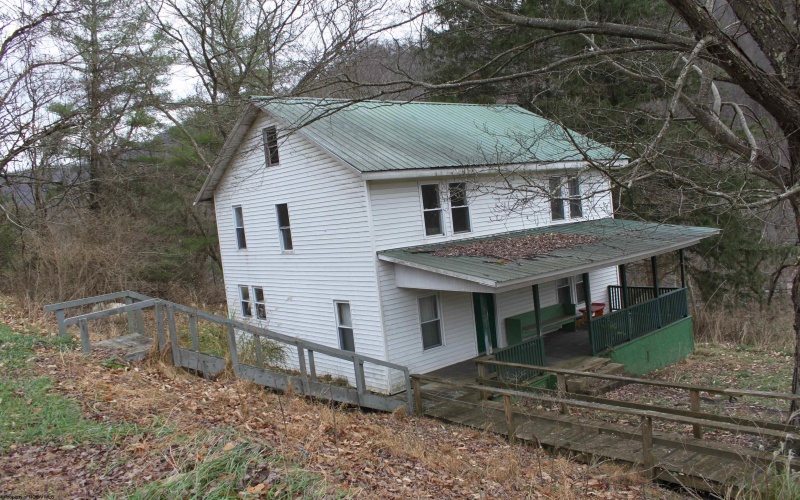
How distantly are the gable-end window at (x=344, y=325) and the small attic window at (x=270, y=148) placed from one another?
15.2 ft

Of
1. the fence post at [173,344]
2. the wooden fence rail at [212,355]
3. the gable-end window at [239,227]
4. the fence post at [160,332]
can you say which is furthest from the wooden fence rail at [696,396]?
the gable-end window at [239,227]

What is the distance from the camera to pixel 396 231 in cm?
1388

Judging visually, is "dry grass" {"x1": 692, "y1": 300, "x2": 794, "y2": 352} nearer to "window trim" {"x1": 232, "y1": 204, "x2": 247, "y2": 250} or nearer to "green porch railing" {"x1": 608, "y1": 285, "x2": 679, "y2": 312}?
"green porch railing" {"x1": 608, "y1": 285, "x2": 679, "y2": 312}

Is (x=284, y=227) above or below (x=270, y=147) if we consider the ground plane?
below

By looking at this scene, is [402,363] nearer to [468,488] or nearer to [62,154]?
[468,488]

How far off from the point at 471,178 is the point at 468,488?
32.2 ft

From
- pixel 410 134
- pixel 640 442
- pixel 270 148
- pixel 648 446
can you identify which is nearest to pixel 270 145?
pixel 270 148

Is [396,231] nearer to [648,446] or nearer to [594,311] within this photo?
[648,446]

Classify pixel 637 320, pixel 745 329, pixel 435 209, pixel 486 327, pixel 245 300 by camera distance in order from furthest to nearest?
pixel 745 329
pixel 245 300
pixel 637 320
pixel 435 209
pixel 486 327

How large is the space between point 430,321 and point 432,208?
2.91 metres

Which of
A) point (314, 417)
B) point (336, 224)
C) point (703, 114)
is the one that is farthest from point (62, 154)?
point (703, 114)

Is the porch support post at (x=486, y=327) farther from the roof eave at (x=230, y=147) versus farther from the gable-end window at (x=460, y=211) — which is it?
the roof eave at (x=230, y=147)

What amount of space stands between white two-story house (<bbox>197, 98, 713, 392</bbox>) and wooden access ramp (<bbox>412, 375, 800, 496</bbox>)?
2.67m

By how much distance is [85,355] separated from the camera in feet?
29.2
